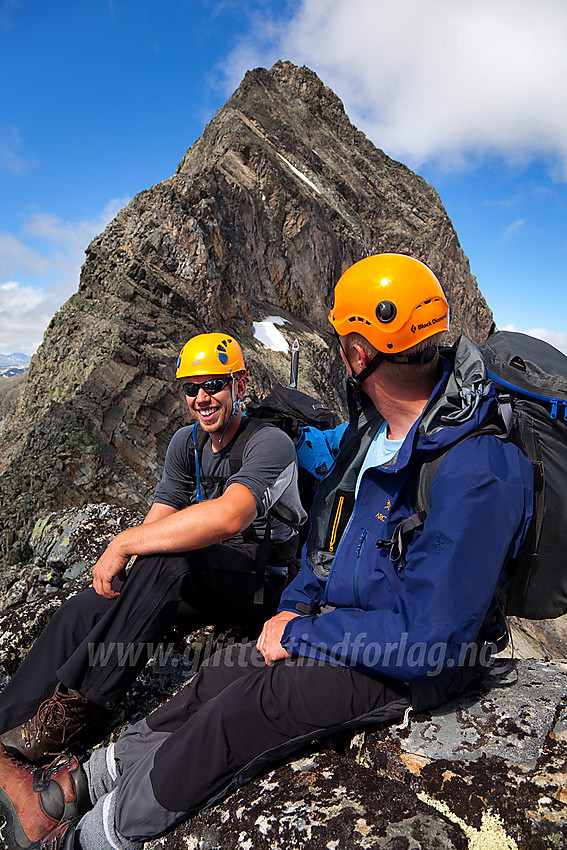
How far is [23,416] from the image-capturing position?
16484 mm

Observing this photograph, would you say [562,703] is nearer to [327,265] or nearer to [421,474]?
[421,474]

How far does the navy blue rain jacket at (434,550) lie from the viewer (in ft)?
6.50

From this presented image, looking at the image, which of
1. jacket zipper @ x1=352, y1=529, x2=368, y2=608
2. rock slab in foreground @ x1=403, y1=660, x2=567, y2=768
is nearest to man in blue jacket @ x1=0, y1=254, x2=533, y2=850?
jacket zipper @ x1=352, y1=529, x2=368, y2=608

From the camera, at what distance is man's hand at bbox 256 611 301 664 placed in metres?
2.52

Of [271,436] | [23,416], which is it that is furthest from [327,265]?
[271,436]

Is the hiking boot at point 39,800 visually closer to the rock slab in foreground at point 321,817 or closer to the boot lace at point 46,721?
the boot lace at point 46,721

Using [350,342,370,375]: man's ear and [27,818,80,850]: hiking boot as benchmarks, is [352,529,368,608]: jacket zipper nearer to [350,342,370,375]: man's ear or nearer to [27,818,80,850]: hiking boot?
[350,342,370,375]: man's ear

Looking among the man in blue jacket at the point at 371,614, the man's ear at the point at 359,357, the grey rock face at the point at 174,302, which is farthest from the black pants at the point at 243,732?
the grey rock face at the point at 174,302

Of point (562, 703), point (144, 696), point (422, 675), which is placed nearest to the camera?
point (422, 675)

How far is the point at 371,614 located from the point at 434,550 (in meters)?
0.44

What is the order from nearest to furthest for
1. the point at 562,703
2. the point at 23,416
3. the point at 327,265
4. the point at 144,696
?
the point at 562,703, the point at 144,696, the point at 23,416, the point at 327,265

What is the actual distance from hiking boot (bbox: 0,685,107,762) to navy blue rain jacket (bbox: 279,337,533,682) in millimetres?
1362

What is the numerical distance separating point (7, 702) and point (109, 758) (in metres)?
0.75

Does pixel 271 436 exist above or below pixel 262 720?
above
